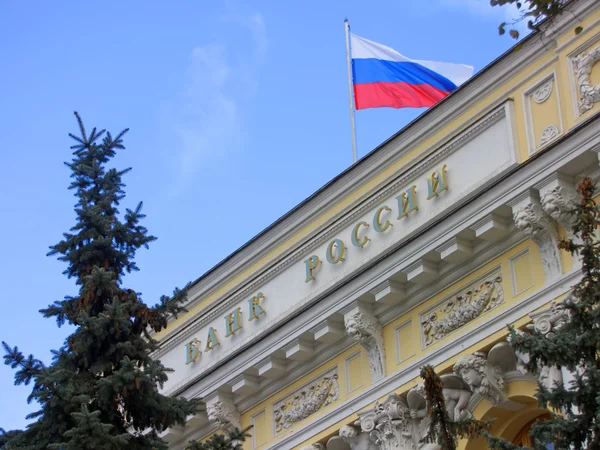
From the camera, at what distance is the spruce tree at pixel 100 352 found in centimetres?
1574

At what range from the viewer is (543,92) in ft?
62.5

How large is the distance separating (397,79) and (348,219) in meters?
3.92

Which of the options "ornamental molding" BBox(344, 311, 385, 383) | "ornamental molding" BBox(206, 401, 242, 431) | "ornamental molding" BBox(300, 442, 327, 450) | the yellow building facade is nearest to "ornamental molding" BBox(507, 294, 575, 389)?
the yellow building facade

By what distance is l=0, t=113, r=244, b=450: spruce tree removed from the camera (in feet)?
51.6

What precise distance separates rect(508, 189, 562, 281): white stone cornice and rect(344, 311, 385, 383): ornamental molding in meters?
3.02

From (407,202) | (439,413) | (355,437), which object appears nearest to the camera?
(439,413)

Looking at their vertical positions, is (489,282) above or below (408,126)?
below

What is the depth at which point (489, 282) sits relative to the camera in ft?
61.7

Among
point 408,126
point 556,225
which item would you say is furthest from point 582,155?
point 408,126

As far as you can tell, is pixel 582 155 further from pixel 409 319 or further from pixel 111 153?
pixel 111 153

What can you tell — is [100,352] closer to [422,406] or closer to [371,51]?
[422,406]

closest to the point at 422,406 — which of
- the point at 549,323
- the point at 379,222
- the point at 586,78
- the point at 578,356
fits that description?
the point at 549,323

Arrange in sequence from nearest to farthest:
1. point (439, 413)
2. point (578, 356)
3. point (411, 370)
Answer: point (439, 413), point (578, 356), point (411, 370)

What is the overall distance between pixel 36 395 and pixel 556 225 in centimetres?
704
